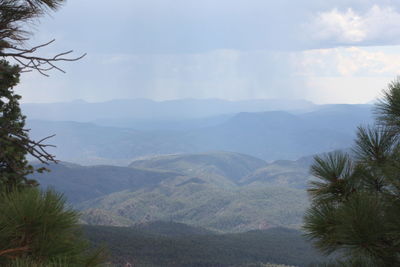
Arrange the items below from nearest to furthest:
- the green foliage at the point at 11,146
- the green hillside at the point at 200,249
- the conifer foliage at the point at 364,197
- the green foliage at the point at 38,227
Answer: the green foliage at the point at 38,227
the conifer foliage at the point at 364,197
the green foliage at the point at 11,146
the green hillside at the point at 200,249

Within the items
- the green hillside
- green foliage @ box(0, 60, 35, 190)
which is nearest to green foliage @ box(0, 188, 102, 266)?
green foliage @ box(0, 60, 35, 190)

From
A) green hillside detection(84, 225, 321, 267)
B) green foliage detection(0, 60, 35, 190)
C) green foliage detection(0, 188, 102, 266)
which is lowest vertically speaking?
green hillside detection(84, 225, 321, 267)

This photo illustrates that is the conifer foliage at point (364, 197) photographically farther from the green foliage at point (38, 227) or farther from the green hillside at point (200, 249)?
the green hillside at point (200, 249)

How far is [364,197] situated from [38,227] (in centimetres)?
383

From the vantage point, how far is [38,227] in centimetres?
380

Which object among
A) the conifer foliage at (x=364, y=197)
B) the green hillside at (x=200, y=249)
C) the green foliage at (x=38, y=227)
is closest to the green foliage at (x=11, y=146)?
the green foliage at (x=38, y=227)

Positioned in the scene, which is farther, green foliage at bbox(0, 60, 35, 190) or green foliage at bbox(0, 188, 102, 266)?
green foliage at bbox(0, 60, 35, 190)

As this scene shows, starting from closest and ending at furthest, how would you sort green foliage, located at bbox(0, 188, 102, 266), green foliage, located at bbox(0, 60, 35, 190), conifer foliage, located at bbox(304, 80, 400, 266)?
green foliage, located at bbox(0, 188, 102, 266) → conifer foliage, located at bbox(304, 80, 400, 266) → green foliage, located at bbox(0, 60, 35, 190)

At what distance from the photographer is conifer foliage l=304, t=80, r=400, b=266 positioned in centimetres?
528

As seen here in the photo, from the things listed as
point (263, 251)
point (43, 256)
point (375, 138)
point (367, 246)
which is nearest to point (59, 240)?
point (43, 256)

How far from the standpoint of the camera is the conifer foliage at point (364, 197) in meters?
5.28

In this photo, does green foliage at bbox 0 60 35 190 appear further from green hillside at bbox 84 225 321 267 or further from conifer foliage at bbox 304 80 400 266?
green hillside at bbox 84 225 321 267

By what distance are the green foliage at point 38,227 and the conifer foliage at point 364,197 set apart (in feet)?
10.5

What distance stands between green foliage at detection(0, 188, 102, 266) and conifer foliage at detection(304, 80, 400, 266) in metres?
3.19
